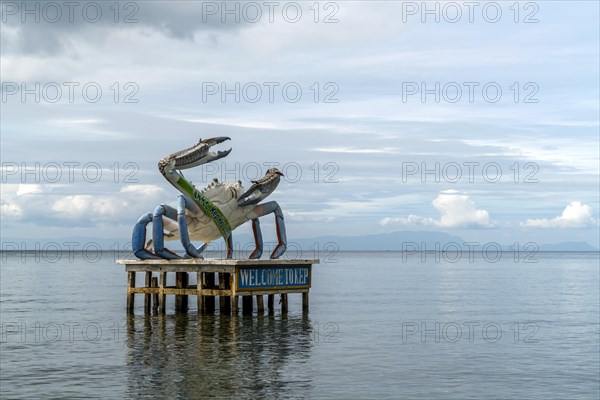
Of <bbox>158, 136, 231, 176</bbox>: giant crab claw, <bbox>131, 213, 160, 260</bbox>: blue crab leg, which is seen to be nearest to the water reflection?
<bbox>131, 213, 160, 260</bbox>: blue crab leg

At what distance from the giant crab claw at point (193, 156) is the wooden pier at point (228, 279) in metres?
3.70

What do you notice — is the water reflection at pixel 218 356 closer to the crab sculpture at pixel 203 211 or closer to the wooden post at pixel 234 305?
the wooden post at pixel 234 305

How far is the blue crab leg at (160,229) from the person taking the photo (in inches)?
1357

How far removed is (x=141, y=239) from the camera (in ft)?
116

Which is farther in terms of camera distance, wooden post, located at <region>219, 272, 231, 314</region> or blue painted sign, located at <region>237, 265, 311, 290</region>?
wooden post, located at <region>219, 272, 231, 314</region>

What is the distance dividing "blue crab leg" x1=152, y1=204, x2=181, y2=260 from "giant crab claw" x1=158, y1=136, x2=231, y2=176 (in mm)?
1568

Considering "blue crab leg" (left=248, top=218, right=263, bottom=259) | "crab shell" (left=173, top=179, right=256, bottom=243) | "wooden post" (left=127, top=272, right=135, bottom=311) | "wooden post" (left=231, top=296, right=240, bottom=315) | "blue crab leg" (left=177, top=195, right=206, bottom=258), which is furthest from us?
"wooden post" (left=127, top=272, right=135, bottom=311)

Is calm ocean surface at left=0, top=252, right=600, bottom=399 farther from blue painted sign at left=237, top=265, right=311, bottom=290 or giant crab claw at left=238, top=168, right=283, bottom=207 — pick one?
giant crab claw at left=238, top=168, right=283, bottom=207

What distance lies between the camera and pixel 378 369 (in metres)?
26.3

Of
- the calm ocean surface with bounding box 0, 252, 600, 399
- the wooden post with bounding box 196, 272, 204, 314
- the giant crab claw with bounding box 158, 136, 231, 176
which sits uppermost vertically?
the giant crab claw with bounding box 158, 136, 231, 176

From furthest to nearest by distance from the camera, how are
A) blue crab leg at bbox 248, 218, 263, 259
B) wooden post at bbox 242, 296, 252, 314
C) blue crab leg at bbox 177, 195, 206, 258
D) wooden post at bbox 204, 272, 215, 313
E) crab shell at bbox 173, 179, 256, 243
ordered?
wooden post at bbox 242, 296, 252, 314, wooden post at bbox 204, 272, 215, 313, blue crab leg at bbox 248, 218, 263, 259, crab shell at bbox 173, 179, 256, 243, blue crab leg at bbox 177, 195, 206, 258

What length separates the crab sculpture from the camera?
34062mm

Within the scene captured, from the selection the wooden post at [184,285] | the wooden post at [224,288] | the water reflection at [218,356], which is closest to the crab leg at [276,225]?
the wooden post at [224,288]

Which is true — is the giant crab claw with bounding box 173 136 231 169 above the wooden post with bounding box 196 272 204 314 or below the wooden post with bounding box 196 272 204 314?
above
